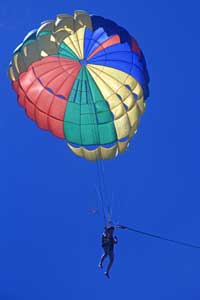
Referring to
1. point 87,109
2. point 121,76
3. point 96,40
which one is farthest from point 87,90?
point 96,40

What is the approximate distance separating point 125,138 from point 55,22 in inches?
133

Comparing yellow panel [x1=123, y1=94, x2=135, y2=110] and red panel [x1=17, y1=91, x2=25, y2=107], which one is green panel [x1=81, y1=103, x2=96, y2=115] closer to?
yellow panel [x1=123, y1=94, x2=135, y2=110]

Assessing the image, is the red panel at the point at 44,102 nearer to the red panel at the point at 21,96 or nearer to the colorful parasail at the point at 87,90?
the colorful parasail at the point at 87,90

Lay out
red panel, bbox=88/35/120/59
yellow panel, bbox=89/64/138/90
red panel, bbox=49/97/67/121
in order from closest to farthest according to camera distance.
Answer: red panel, bbox=88/35/120/59, yellow panel, bbox=89/64/138/90, red panel, bbox=49/97/67/121

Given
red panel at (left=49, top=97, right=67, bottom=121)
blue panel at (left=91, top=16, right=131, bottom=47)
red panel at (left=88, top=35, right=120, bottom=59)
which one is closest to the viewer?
blue panel at (left=91, top=16, right=131, bottom=47)

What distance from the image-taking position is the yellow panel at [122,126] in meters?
16.6

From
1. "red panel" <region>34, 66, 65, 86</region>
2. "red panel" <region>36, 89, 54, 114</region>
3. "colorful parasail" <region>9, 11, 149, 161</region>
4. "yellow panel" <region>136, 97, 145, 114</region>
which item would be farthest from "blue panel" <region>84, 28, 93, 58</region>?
"yellow panel" <region>136, 97, 145, 114</region>

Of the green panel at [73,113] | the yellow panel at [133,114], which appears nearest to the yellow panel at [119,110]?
the yellow panel at [133,114]

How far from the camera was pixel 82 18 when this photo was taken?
15688 mm

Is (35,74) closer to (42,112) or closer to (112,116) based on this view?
(42,112)

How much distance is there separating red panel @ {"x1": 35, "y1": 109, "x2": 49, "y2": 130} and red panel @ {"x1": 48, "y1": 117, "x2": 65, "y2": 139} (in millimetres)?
112

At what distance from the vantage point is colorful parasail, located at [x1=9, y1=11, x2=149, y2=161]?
16406mm

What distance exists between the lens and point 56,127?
16734mm

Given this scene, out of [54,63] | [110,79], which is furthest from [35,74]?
[110,79]
